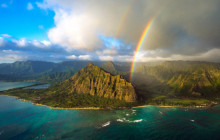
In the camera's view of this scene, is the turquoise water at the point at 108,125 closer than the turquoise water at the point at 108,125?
Yes

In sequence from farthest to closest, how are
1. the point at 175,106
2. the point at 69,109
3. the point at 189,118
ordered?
the point at 175,106 < the point at 69,109 < the point at 189,118

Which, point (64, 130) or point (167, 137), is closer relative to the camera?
point (167, 137)

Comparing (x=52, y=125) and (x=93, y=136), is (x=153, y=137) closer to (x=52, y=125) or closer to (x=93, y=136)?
(x=93, y=136)

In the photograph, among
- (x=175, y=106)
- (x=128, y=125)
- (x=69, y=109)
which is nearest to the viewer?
(x=128, y=125)

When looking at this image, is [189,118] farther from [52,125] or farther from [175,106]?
[52,125]

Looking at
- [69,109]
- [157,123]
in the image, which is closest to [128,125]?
[157,123]

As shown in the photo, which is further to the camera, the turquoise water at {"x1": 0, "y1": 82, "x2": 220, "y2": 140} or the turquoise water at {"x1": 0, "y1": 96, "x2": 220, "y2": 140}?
the turquoise water at {"x1": 0, "y1": 96, "x2": 220, "y2": 140}
